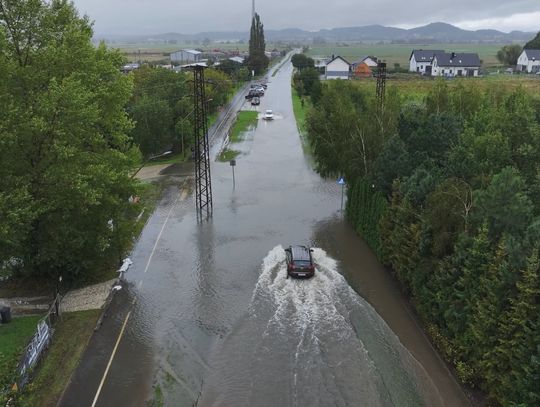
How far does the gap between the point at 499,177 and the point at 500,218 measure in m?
1.36

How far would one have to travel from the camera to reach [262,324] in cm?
2061

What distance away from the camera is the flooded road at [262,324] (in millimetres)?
16781

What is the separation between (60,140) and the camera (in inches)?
790

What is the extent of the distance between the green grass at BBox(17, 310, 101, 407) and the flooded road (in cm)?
62

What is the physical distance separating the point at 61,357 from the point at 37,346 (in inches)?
39.7

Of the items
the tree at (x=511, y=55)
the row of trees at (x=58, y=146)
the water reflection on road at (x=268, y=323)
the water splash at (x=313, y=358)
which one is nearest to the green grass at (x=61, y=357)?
the water reflection on road at (x=268, y=323)

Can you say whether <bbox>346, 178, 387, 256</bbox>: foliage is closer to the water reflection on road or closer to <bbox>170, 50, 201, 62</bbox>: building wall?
the water reflection on road

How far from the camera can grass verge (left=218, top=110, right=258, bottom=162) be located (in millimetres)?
50312

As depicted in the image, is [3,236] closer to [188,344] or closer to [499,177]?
[188,344]

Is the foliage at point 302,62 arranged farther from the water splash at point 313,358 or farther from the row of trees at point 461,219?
the water splash at point 313,358

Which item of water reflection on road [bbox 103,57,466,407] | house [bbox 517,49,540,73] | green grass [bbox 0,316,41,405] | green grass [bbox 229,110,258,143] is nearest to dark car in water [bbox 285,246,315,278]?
water reflection on road [bbox 103,57,466,407]

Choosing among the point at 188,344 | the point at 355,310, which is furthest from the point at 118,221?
the point at 355,310

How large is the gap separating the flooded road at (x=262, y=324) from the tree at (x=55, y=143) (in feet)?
12.1

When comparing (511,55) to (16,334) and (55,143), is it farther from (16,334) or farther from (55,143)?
(16,334)
